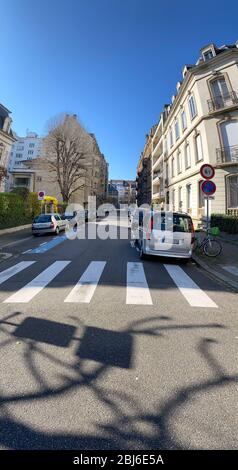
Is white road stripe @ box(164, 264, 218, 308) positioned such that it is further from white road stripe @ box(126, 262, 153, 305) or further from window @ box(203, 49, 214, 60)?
window @ box(203, 49, 214, 60)

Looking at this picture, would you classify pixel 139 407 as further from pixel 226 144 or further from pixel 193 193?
pixel 193 193

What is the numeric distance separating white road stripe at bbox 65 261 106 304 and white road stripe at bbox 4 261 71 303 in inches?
29.6

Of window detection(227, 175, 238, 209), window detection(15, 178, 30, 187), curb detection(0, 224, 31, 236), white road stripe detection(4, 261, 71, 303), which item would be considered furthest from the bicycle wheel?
window detection(15, 178, 30, 187)

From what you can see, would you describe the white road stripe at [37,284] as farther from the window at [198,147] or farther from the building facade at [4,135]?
the building facade at [4,135]

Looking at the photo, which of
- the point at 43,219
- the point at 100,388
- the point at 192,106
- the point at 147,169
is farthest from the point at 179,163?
the point at 147,169

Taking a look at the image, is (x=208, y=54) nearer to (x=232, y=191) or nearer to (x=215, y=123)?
(x=215, y=123)

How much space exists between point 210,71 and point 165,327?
68.8 ft

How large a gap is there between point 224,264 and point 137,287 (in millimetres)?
4199

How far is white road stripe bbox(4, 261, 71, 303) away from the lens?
531 cm

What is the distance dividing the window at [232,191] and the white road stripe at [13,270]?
14.8 meters

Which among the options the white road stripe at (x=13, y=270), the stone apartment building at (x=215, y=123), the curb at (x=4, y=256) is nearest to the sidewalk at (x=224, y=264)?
the white road stripe at (x=13, y=270)

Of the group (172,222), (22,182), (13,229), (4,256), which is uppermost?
(22,182)

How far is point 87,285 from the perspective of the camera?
6219 mm

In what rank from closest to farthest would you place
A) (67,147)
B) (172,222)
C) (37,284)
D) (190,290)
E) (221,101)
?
1. (190,290)
2. (37,284)
3. (172,222)
4. (221,101)
5. (67,147)
